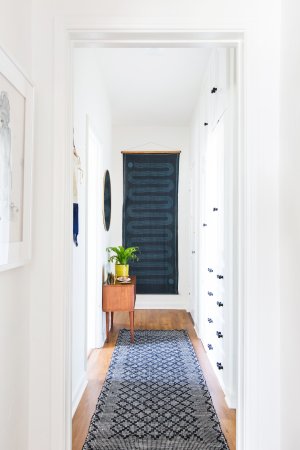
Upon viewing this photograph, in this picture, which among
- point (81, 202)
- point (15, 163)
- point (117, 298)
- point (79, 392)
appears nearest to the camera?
point (15, 163)

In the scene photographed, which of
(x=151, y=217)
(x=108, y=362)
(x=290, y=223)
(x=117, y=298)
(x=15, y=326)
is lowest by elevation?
(x=108, y=362)

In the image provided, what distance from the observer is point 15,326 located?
1.35 metres

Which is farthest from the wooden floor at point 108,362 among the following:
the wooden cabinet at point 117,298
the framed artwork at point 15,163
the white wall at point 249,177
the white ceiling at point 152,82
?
the white ceiling at point 152,82

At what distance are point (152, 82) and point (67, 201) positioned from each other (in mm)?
3000

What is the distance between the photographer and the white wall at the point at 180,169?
5.83m

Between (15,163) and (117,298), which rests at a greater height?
(15,163)

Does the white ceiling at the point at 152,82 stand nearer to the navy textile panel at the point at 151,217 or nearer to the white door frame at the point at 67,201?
the navy textile panel at the point at 151,217

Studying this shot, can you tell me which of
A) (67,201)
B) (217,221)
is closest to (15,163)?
(67,201)

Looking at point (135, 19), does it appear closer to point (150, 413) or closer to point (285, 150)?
point (285, 150)

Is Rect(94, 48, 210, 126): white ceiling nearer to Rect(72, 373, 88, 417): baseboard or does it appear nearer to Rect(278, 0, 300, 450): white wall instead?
Rect(278, 0, 300, 450): white wall

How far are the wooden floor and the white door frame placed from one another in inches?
30.4

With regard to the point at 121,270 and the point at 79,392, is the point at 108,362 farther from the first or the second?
the point at 121,270

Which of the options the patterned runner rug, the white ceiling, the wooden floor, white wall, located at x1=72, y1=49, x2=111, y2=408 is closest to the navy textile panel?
the wooden floor

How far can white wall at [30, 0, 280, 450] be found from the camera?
1.49 meters
